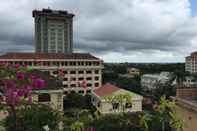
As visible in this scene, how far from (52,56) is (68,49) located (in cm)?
2343

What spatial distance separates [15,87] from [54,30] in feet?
168

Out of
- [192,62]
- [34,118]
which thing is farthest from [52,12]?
[34,118]

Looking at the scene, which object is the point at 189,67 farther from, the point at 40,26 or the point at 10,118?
the point at 10,118

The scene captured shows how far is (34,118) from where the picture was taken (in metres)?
2.16

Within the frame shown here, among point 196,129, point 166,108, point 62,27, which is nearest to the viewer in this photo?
point 166,108

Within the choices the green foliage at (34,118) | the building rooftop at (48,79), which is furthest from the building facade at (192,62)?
the green foliage at (34,118)

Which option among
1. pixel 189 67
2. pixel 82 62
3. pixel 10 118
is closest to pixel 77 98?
pixel 82 62

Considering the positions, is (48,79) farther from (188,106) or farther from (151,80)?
(151,80)

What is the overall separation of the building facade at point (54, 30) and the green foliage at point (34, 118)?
48770 mm

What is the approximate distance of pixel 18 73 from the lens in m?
1.61

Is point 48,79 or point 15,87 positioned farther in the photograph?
point 48,79

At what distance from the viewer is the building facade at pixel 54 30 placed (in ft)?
164

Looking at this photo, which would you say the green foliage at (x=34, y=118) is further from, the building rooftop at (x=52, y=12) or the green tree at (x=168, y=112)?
the building rooftop at (x=52, y=12)

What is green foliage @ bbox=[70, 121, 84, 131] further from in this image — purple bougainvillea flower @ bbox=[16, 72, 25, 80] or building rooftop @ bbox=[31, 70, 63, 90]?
building rooftop @ bbox=[31, 70, 63, 90]
